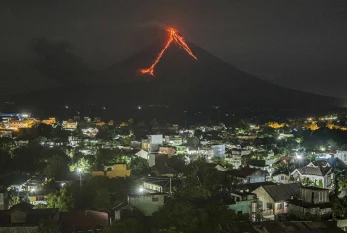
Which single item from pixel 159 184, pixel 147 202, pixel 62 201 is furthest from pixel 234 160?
pixel 62 201

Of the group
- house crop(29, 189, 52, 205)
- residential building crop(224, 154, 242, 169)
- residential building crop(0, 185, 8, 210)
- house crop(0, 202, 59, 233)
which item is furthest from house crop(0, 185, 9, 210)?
residential building crop(224, 154, 242, 169)

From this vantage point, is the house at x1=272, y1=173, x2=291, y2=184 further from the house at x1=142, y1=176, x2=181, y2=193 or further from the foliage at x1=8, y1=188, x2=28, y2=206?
the foliage at x1=8, y1=188, x2=28, y2=206

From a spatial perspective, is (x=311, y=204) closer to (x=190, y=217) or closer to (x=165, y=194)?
(x=190, y=217)

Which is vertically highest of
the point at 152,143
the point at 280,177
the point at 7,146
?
the point at 7,146

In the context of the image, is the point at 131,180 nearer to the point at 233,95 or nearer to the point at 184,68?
the point at 233,95

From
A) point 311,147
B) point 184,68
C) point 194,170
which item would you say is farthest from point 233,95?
point 194,170

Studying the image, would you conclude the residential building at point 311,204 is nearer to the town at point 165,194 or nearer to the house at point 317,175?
the town at point 165,194
